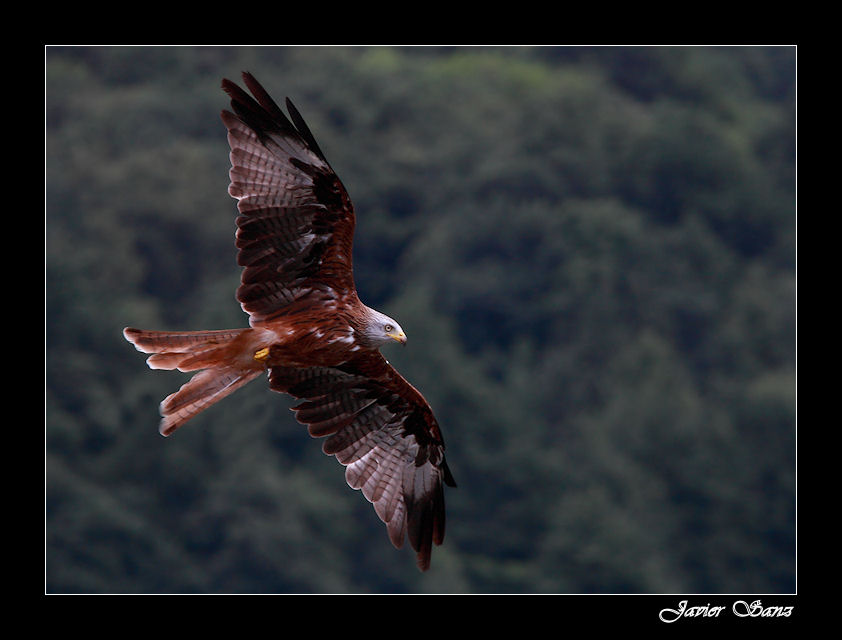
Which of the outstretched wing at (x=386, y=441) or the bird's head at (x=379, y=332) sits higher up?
the bird's head at (x=379, y=332)

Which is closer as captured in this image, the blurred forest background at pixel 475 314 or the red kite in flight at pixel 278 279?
the red kite in flight at pixel 278 279

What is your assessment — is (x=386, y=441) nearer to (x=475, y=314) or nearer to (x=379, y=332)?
(x=379, y=332)

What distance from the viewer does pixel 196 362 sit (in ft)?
29.6

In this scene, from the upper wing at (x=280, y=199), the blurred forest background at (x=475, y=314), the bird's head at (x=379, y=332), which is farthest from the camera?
the blurred forest background at (x=475, y=314)

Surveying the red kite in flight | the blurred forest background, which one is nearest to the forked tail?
the red kite in flight

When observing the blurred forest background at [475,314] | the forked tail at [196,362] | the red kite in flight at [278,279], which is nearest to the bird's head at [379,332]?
the red kite in flight at [278,279]

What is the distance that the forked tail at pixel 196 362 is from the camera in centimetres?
895

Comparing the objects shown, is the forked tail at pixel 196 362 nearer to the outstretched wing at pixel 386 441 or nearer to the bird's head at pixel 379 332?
the bird's head at pixel 379 332

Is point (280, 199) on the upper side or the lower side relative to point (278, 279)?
upper

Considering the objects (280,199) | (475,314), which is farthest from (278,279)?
(475,314)

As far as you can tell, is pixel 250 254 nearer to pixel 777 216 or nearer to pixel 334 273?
pixel 334 273

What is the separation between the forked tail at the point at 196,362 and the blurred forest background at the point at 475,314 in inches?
764

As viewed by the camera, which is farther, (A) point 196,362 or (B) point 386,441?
(B) point 386,441

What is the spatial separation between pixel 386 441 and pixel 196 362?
177 cm
